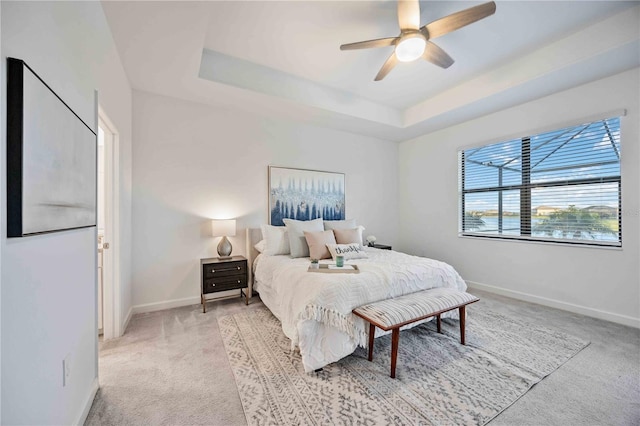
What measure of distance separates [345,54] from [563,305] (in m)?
A: 3.91

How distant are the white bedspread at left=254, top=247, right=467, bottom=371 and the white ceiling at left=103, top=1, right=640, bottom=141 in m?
2.22

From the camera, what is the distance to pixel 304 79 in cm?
330

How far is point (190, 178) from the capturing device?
10.7 ft

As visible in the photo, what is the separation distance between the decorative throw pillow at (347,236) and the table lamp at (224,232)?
1.34 meters

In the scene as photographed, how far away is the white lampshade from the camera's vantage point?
10.4ft

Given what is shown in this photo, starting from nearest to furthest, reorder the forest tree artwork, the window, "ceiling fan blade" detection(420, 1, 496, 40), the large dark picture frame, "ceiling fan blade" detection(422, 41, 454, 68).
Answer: the large dark picture frame, "ceiling fan blade" detection(420, 1, 496, 40), "ceiling fan blade" detection(422, 41, 454, 68), the window, the forest tree artwork

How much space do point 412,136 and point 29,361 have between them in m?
5.16

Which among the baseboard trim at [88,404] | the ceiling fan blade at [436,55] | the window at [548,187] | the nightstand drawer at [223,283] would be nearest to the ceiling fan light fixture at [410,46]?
the ceiling fan blade at [436,55]

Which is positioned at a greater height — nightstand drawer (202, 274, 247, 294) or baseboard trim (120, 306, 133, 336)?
nightstand drawer (202, 274, 247, 294)

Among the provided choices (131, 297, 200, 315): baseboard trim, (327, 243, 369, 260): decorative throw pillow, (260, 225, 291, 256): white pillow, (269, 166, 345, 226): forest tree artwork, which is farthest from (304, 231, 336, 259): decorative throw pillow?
(131, 297, 200, 315): baseboard trim

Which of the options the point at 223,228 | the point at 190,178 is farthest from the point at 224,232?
the point at 190,178

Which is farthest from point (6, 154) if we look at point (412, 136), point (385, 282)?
point (412, 136)

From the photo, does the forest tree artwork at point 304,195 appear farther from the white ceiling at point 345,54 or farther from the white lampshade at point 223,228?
the white ceiling at point 345,54

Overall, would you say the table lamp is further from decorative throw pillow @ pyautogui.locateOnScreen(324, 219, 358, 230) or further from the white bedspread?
decorative throw pillow @ pyautogui.locateOnScreen(324, 219, 358, 230)
